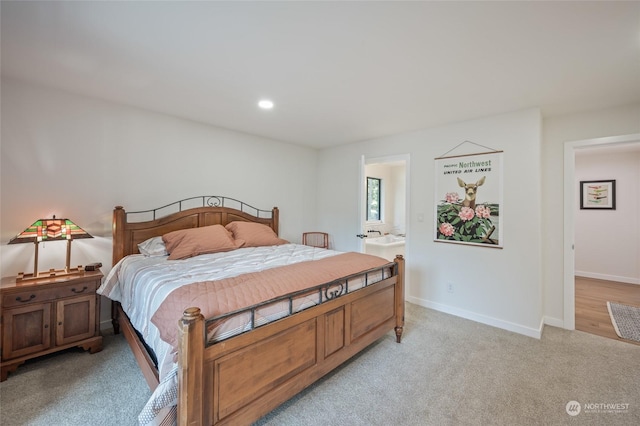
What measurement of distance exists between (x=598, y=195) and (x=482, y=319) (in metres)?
4.22

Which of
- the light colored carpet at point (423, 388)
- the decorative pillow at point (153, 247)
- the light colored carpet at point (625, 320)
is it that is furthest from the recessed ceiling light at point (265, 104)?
the light colored carpet at point (625, 320)

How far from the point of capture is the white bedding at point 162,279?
1.29m

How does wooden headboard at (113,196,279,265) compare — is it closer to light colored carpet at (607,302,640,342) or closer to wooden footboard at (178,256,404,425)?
wooden footboard at (178,256,404,425)

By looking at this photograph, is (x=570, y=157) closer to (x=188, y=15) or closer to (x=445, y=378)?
(x=445, y=378)

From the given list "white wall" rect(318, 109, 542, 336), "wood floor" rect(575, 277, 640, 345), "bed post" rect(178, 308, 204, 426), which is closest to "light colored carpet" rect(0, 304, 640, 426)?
"wood floor" rect(575, 277, 640, 345)

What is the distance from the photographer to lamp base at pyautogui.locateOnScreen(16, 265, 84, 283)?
2.28 metres

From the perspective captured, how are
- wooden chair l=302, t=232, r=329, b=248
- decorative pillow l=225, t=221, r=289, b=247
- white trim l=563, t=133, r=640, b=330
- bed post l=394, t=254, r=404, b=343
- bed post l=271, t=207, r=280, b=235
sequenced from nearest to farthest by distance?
1. bed post l=394, t=254, r=404, b=343
2. white trim l=563, t=133, r=640, b=330
3. decorative pillow l=225, t=221, r=289, b=247
4. bed post l=271, t=207, r=280, b=235
5. wooden chair l=302, t=232, r=329, b=248

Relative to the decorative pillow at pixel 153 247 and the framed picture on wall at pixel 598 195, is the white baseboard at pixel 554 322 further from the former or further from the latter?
the decorative pillow at pixel 153 247

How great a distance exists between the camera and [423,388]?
6.66ft

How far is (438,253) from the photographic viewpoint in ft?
11.9

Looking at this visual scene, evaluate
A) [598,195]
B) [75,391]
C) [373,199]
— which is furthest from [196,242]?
[598,195]

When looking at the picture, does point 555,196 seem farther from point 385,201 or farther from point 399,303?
point 385,201

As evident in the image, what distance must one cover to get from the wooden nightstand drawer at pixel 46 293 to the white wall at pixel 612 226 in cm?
788

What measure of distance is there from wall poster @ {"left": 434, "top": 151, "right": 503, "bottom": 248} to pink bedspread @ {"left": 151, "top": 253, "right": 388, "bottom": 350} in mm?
1790
